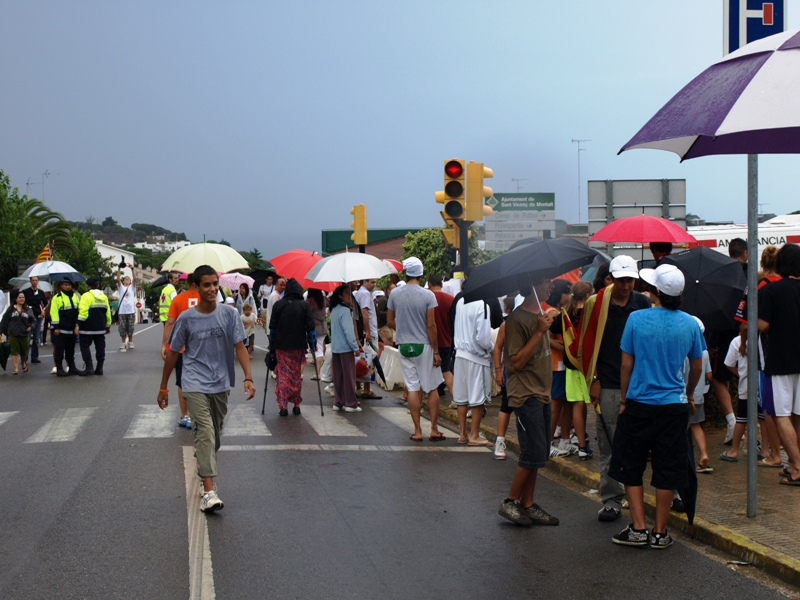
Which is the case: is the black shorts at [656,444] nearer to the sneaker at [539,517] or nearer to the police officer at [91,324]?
the sneaker at [539,517]

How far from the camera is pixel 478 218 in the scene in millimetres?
14086

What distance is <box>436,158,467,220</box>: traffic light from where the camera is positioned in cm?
1420

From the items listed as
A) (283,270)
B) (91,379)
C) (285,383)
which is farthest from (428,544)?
(91,379)

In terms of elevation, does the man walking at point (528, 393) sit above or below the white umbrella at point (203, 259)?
below

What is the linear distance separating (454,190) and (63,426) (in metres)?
6.46

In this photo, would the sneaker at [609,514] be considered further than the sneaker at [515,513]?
Yes

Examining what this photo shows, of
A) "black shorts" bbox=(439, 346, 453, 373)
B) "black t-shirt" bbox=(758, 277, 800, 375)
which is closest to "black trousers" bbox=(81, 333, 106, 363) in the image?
"black shorts" bbox=(439, 346, 453, 373)

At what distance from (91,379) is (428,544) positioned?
1259 centimetres

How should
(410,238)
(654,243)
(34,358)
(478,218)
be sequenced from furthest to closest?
(410,238), (34,358), (478,218), (654,243)

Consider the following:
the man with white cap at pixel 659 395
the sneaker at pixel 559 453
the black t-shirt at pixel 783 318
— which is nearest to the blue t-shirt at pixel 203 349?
the man with white cap at pixel 659 395

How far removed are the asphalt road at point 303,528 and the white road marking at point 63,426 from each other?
6 centimetres

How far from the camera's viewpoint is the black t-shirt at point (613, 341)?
7246mm

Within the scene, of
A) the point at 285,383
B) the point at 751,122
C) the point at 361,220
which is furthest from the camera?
the point at 361,220

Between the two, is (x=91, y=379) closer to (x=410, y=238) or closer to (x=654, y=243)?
(x=654, y=243)
